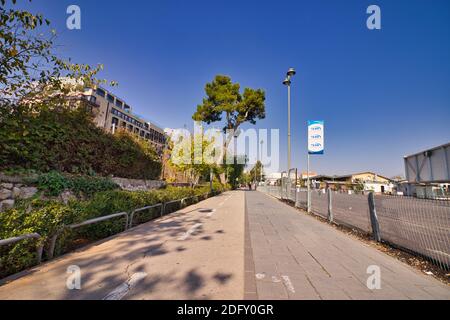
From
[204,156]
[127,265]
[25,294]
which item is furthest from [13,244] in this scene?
[204,156]

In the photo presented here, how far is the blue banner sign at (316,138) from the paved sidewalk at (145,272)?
7171 mm

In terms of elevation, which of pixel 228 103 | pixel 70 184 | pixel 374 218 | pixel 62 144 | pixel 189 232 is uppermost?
pixel 228 103

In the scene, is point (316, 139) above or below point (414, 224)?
above

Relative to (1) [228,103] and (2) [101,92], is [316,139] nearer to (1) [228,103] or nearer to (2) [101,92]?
(1) [228,103]

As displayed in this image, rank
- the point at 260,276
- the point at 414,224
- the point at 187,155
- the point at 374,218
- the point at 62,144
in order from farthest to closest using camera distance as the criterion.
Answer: the point at 187,155 → the point at 62,144 → the point at 374,218 → the point at 414,224 → the point at 260,276

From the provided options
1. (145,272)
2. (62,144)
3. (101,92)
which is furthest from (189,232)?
(101,92)

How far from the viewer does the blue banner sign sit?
35.0 ft

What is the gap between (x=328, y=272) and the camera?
3484 millimetres

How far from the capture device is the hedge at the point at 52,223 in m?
3.03

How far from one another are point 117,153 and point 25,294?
25.5 ft

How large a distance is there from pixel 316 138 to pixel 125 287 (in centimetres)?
1018

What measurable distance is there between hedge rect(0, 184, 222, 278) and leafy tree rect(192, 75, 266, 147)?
22627mm

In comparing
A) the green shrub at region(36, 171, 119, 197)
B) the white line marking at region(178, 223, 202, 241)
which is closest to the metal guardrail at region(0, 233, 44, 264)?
the white line marking at region(178, 223, 202, 241)

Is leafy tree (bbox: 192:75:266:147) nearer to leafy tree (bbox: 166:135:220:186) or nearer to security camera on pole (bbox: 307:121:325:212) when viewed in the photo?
leafy tree (bbox: 166:135:220:186)
